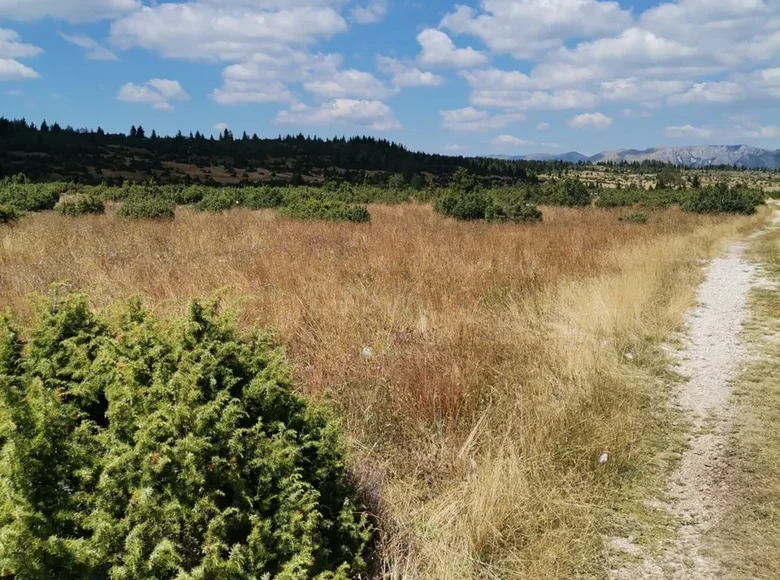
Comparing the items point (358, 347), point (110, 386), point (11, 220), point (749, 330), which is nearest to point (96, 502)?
point (110, 386)

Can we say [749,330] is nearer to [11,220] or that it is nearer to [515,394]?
[515,394]

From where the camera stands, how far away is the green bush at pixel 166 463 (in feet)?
4.64

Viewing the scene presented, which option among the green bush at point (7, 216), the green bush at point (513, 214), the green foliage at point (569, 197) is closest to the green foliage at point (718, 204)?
the green foliage at point (569, 197)

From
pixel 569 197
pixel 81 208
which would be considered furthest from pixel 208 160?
pixel 81 208

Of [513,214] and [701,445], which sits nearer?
[701,445]

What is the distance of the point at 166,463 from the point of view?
155 cm

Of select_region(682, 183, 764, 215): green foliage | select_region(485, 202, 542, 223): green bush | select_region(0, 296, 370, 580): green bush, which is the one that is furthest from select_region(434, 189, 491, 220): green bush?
select_region(682, 183, 764, 215): green foliage

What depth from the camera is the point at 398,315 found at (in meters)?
4.89

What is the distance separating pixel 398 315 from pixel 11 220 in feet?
35.9

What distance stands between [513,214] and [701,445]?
47.7 ft

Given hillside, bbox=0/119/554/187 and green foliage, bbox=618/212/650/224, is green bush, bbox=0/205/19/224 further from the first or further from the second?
hillside, bbox=0/119/554/187

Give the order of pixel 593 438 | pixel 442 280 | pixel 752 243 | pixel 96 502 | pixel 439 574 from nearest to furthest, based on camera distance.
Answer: pixel 96 502, pixel 439 574, pixel 593 438, pixel 442 280, pixel 752 243

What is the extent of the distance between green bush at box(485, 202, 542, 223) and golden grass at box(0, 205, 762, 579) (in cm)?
766

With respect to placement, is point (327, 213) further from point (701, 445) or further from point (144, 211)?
point (701, 445)
